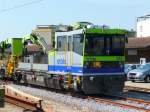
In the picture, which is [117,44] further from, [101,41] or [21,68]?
[21,68]

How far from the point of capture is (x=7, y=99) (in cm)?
2041

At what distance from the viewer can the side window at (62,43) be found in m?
23.6

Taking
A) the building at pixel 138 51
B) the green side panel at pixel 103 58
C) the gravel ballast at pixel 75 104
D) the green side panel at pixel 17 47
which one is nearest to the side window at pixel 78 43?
the green side panel at pixel 103 58

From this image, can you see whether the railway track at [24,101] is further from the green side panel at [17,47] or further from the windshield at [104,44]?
the green side panel at [17,47]

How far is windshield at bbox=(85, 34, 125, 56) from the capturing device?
2195 centimetres

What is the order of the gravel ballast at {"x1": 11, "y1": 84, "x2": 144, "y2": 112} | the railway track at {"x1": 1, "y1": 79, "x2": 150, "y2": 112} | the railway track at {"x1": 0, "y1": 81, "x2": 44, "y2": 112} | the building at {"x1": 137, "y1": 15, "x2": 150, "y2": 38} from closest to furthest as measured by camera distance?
the railway track at {"x1": 0, "y1": 81, "x2": 44, "y2": 112} → the gravel ballast at {"x1": 11, "y1": 84, "x2": 144, "y2": 112} → the railway track at {"x1": 1, "y1": 79, "x2": 150, "y2": 112} → the building at {"x1": 137, "y1": 15, "x2": 150, "y2": 38}

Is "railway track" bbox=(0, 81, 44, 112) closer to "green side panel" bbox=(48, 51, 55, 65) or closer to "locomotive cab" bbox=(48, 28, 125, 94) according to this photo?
"locomotive cab" bbox=(48, 28, 125, 94)

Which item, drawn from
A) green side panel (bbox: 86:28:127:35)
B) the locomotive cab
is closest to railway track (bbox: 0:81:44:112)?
the locomotive cab

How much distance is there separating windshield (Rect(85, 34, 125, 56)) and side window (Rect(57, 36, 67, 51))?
1935 mm

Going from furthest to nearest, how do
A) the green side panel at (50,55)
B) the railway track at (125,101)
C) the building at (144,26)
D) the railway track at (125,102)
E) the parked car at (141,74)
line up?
the building at (144,26)
the parked car at (141,74)
the green side panel at (50,55)
the railway track at (125,102)
the railway track at (125,101)

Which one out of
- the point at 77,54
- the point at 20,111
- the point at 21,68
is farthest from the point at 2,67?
the point at 20,111

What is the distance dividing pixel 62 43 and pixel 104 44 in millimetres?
2461

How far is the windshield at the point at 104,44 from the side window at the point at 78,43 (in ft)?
0.83

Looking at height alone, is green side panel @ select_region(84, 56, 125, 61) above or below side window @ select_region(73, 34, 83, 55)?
below
